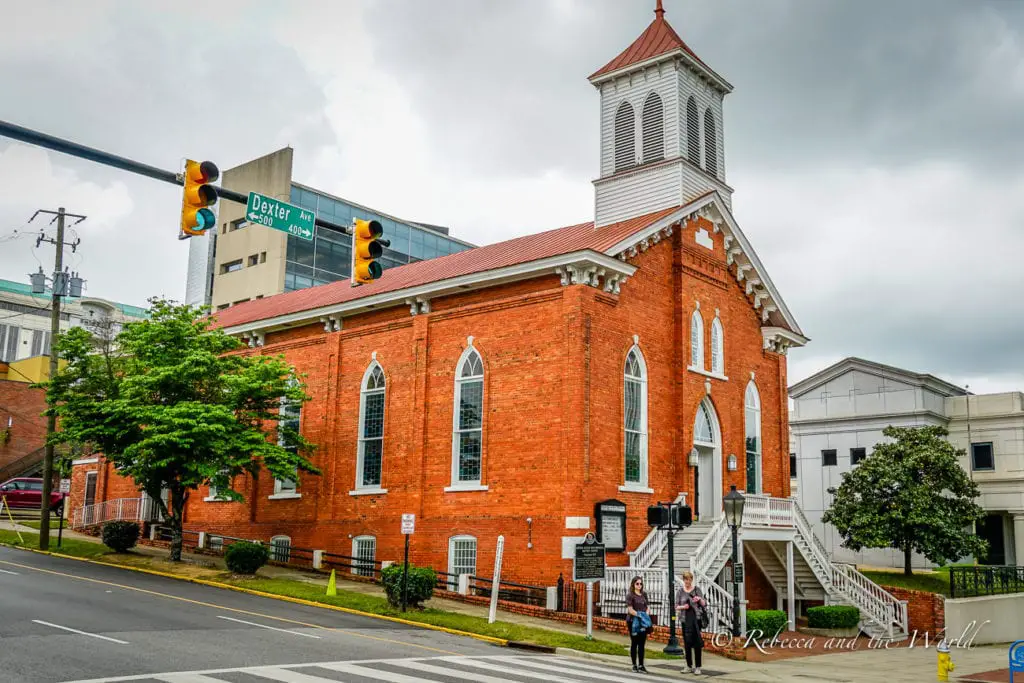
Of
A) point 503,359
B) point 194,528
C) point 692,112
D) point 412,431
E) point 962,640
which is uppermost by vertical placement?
point 692,112

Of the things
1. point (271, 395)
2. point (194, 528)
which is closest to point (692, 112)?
point (271, 395)

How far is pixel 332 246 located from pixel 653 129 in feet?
116

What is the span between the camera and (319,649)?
54.4 feet

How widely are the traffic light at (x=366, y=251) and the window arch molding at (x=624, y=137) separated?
18.6m

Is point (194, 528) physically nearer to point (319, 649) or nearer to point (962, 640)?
point (319, 649)

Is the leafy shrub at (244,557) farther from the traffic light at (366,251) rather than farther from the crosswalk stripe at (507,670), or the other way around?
the traffic light at (366,251)

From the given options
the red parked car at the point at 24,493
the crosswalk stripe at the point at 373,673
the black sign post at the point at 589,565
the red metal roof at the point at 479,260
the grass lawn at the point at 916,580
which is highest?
the red metal roof at the point at 479,260

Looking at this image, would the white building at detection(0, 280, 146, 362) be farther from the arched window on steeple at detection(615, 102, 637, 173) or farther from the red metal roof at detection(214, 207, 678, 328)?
the arched window on steeple at detection(615, 102, 637, 173)

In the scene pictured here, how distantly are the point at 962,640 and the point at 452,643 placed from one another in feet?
56.1

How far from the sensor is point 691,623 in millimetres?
18125

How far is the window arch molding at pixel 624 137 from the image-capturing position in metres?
32.5

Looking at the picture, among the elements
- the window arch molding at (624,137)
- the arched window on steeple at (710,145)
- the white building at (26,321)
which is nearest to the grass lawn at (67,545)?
the window arch molding at (624,137)

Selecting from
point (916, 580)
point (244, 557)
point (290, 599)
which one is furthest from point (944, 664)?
point (916, 580)

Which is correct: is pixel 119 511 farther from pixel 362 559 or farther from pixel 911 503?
pixel 911 503
